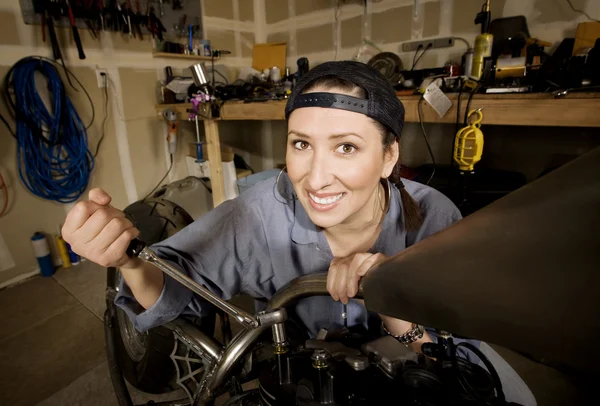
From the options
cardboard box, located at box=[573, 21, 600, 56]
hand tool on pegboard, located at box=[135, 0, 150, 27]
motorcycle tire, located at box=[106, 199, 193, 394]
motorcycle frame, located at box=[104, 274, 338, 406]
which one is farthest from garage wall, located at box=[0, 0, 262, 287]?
cardboard box, located at box=[573, 21, 600, 56]

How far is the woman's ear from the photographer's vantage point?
87 centimetres

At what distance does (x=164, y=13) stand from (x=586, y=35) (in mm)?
2697

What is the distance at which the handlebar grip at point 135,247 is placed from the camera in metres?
0.52

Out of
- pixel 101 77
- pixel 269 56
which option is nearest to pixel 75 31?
pixel 101 77

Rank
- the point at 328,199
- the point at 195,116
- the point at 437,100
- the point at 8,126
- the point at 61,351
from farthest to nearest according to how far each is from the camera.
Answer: the point at 195,116 < the point at 8,126 < the point at 61,351 < the point at 437,100 < the point at 328,199

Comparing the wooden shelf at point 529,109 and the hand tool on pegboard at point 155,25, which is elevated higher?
the hand tool on pegboard at point 155,25

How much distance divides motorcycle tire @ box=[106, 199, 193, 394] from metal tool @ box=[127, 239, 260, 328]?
574 mm

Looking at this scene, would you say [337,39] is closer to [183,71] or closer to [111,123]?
[183,71]

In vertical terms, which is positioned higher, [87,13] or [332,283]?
[87,13]

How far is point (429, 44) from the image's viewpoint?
2.29 m

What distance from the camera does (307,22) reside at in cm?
290

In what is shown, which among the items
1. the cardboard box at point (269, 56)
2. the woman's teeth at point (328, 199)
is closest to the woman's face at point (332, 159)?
the woman's teeth at point (328, 199)

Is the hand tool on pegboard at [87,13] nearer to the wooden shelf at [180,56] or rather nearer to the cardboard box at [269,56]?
the wooden shelf at [180,56]

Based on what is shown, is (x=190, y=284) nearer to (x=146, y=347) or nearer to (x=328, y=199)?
(x=328, y=199)
